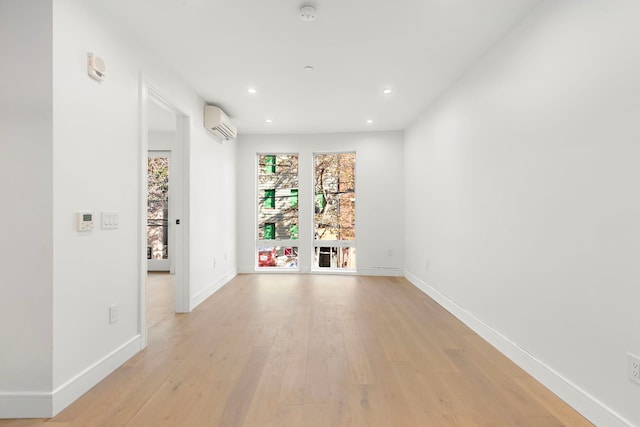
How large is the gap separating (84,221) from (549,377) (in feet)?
9.87

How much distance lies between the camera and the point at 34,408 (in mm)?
1771

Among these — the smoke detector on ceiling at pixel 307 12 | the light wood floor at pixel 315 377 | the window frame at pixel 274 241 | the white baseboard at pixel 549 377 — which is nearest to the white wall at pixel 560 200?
the white baseboard at pixel 549 377

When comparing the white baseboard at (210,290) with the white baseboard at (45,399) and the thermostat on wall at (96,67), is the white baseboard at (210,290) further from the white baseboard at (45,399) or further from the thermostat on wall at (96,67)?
the thermostat on wall at (96,67)

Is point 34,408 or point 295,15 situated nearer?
point 34,408

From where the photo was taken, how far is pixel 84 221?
2.01 meters

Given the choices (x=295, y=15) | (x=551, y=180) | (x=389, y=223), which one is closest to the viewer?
(x=551, y=180)

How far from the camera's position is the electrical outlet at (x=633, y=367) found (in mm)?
1506

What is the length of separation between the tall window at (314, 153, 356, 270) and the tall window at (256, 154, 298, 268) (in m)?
0.41

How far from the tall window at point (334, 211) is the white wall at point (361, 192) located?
15 cm

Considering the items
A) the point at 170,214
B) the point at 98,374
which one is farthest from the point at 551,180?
the point at 170,214

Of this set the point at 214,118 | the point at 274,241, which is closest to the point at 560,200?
the point at 214,118

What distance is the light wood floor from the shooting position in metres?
1.76

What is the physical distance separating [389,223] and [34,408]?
487cm

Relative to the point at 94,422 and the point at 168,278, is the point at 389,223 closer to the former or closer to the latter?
the point at 168,278
